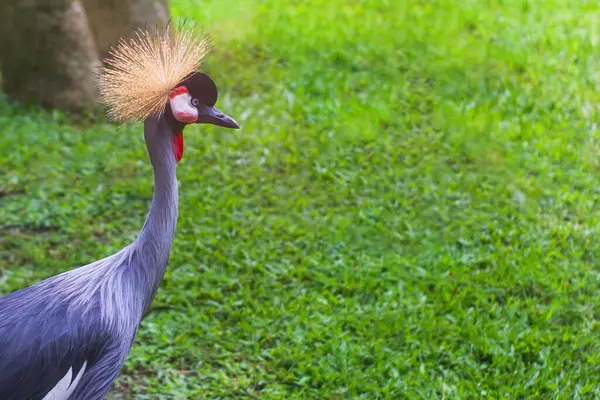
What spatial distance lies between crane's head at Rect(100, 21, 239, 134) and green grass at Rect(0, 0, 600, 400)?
1533mm

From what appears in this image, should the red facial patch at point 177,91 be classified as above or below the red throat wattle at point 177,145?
above

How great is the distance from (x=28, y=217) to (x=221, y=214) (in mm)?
1247

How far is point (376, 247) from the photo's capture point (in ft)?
15.2

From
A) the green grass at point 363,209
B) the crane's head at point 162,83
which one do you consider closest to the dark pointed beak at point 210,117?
the crane's head at point 162,83

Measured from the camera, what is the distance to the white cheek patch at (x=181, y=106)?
8.61ft

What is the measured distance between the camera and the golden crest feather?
2617 millimetres

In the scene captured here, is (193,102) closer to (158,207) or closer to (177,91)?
(177,91)

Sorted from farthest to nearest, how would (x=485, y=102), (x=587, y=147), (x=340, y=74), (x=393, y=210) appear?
(x=340, y=74)
(x=485, y=102)
(x=587, y=147)
(x=393, y=210)

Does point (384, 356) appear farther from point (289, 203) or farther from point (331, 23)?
point (331, 23)

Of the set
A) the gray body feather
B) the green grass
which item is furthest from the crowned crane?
the green grass

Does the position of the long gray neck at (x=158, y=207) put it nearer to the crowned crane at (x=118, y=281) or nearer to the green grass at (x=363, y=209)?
the crowned crane at (x=118, y=281)

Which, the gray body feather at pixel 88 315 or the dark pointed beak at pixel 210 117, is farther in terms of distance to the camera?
the dark pointed beak at pixel 210 117

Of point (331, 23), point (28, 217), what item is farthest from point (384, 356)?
point (331, 23)

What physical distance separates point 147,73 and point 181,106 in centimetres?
16
